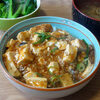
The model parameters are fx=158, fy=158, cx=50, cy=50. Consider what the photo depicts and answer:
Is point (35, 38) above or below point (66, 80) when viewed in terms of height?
above

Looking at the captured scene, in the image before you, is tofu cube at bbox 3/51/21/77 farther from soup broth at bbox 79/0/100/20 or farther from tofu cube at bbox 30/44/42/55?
soup broth at bbox 79/0/100/20

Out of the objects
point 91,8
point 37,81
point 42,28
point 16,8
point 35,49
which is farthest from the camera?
point 16,8

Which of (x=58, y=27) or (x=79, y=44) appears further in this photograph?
(x=58, y=27)

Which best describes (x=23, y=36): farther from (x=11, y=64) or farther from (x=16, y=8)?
(x=16, y=8)

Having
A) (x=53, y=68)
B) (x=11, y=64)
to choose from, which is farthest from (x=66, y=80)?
(x=11, y=64)

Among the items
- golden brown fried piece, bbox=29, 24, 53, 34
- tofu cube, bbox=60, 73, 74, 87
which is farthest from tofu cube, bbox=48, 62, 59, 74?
golden brown fried piece, bbox=29, 24, 53, 34

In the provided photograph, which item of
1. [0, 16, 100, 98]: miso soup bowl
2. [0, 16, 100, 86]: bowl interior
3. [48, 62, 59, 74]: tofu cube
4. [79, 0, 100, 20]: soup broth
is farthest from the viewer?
[79, 0, 100, 20]: soup broth

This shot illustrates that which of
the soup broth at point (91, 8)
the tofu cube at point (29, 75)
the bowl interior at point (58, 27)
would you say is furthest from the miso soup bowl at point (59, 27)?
the soup broth at point (91, 8)
